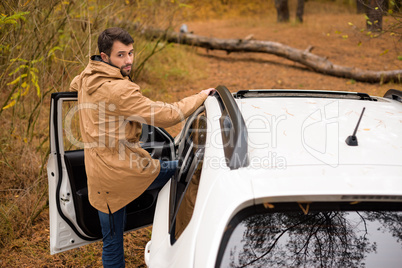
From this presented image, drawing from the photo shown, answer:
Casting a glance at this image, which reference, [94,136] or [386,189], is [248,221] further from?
[94,136]

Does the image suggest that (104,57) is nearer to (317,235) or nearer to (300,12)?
(317,235)

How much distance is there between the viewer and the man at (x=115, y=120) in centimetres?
240

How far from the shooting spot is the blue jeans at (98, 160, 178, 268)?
2734 mm

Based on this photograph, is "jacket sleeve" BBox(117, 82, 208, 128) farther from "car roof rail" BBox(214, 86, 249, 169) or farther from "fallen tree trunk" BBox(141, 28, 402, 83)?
"fallen tree trunk" BBox(141, 28, 402, 83)

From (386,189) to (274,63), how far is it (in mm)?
10007

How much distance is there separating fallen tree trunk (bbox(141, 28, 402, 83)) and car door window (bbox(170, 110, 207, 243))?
536cm

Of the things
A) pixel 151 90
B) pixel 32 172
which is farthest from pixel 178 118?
pixel 151 90

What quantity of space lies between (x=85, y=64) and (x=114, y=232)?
9.16 ft

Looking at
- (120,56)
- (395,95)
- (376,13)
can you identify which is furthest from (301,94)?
(376,13)

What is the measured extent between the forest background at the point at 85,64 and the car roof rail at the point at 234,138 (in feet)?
7.05

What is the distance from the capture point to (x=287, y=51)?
35.6 ft

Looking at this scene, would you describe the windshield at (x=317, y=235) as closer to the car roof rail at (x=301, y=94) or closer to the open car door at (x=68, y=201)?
the car roof rail at (x=301, y=94)

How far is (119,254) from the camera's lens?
9.34 feet

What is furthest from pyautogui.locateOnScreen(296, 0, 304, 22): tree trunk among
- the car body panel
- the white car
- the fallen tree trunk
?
the white car
